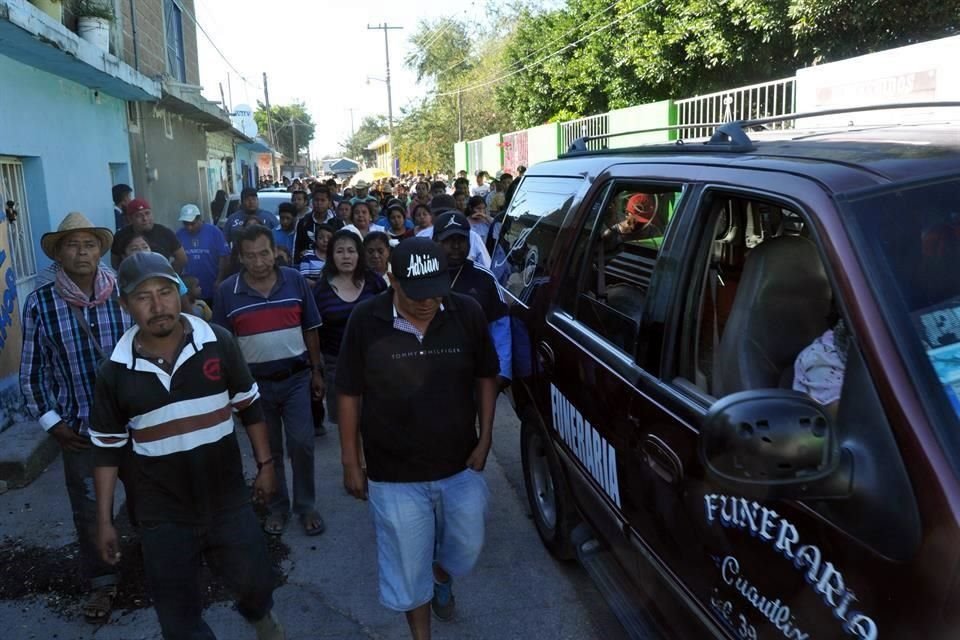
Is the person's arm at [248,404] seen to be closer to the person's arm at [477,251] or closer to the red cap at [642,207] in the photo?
the red cap at [642,207]

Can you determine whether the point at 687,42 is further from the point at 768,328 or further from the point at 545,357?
the point at 768,328

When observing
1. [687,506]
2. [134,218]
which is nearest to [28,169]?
[134,218]

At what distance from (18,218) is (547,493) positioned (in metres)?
5.87

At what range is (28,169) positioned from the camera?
24.5ft

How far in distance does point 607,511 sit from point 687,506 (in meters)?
0.76

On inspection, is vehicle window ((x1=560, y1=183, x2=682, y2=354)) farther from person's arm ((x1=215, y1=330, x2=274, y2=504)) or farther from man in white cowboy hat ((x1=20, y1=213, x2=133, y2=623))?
man in white cowboy hat ((x1=20, y1=213, x2=133, y2=623))

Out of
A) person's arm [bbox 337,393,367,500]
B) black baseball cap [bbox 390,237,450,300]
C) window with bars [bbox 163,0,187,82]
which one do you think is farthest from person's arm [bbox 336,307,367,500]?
window with bars [bbox 163,0,187,82]

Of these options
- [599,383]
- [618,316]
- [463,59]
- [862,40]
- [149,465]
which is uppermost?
[463,59]

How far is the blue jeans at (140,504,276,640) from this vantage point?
2789mm

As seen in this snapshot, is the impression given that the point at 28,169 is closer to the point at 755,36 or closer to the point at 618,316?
the point at 618,316

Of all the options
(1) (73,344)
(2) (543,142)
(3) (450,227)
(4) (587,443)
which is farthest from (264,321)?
(2) (543,142)

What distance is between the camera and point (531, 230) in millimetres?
4488

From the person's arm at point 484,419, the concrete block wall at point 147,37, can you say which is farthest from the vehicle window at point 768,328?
the concrete block wall at point 147,37

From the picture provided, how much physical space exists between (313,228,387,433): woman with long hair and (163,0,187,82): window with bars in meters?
11.3
